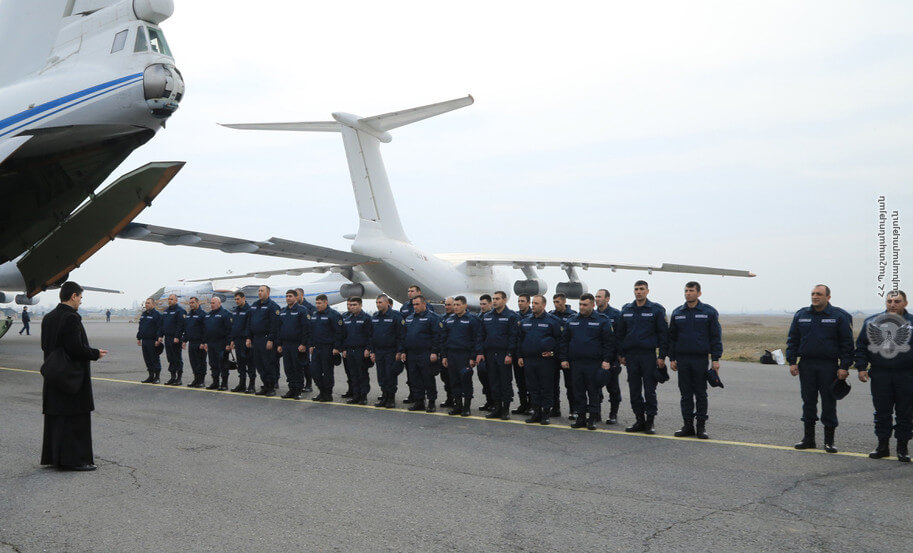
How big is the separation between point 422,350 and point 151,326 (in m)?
6.30

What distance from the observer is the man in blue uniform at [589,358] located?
339 inches

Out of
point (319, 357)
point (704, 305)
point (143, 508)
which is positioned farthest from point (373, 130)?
point (143, 508)

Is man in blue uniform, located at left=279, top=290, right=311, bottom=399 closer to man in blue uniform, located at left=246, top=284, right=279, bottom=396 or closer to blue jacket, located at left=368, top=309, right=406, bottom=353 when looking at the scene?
man in blue uniform, located at left=246, top=284, right=279, bottom=396

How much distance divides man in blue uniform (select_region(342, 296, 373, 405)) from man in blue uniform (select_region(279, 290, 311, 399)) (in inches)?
30.8

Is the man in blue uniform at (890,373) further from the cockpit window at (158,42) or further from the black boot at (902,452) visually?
the cockpit window at (158,42)

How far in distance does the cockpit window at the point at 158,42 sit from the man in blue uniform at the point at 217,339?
452 cm

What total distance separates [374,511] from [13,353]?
68.6ft

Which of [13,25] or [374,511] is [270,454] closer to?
[374,511]

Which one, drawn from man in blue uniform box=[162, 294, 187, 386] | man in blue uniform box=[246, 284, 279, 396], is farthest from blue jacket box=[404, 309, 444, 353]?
man in blue uniform box=[162, 294, 187, 386]

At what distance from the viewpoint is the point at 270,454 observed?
22.4 ft

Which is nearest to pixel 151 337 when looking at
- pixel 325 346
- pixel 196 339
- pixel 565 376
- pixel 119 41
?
pixel 196 339

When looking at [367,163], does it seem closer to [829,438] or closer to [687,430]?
[687,430]

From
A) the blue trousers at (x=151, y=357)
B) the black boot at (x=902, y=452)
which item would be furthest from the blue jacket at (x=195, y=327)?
the black boot at (x=902, y=452)

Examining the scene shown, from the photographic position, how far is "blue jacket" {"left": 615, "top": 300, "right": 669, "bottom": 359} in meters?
8.34
